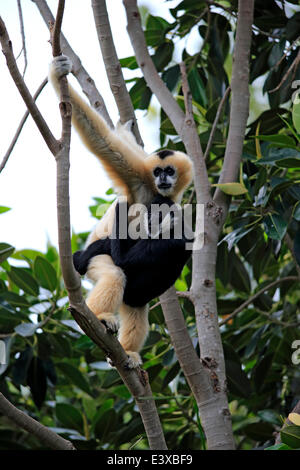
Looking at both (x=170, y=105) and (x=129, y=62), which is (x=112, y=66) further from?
(x=129, y=62)

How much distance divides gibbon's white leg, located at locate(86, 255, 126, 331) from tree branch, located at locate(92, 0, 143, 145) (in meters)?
1.01

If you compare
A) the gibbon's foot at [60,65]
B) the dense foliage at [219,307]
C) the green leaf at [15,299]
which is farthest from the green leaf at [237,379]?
the gibbon's foot at [60,65]

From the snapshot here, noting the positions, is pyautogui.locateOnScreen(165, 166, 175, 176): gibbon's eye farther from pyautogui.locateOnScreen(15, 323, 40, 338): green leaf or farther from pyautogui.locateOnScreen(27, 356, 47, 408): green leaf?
pyautogui.locateOnScreen(27, 356, 47, 408): green leaf

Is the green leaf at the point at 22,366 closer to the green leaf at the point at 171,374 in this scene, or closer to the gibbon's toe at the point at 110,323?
the green leaf at the point at 171,374

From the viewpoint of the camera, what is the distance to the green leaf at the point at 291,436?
262 centimetres

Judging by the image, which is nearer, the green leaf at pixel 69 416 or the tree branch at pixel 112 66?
the tree branch at pixel 112 66

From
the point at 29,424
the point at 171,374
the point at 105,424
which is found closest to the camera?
the point at 29,424

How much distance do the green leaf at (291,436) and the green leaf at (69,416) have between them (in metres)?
2.52

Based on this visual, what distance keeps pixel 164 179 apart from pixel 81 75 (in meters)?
1.09

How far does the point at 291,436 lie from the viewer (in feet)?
8.61

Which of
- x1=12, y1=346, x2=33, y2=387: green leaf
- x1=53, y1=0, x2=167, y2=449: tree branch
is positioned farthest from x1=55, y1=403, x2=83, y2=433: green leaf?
x1=53, y1=0, x2=167, y2=449: tree branch

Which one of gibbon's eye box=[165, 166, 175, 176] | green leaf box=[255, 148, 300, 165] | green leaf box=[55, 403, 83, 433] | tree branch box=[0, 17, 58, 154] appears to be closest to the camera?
tree branch box=[0, 17, 58, 154]

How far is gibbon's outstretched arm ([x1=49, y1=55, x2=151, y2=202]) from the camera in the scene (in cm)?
321

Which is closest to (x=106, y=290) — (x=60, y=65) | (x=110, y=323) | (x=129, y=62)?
(x=110, y=323)
